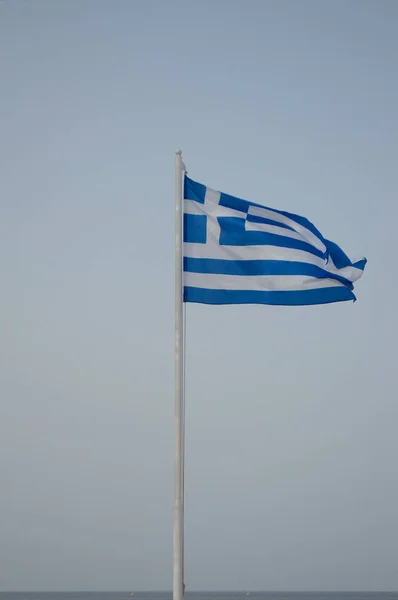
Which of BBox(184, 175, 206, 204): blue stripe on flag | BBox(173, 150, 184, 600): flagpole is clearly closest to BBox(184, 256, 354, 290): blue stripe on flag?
BBox(173, 150, 184, 600): flagpole

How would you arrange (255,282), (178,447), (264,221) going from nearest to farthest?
(178,447), (255,282), (264,221)

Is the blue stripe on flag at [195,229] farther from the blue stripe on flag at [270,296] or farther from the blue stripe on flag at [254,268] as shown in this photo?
the blue stripe on flag at [270,296]

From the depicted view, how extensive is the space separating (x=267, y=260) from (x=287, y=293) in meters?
0.61

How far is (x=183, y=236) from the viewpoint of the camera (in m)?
15.8

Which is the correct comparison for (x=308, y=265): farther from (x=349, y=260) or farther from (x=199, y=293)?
(x=199, y=293)

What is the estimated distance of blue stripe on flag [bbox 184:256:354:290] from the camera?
1584cm

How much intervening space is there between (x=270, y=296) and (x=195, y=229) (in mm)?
1607

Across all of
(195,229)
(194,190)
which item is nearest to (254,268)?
(195,229)

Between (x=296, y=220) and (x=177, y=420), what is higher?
(x=296, y=220)

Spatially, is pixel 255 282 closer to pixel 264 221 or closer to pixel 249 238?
pixel 249 238

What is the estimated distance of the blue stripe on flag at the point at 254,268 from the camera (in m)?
15.8

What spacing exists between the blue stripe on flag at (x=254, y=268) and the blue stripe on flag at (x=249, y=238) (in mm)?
270

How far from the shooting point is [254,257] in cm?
1622
